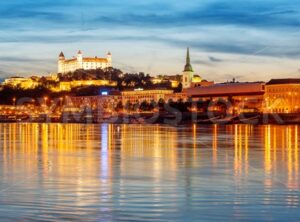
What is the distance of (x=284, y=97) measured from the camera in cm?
10194

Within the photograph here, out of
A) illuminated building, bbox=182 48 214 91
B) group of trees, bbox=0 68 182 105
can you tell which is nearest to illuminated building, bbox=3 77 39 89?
group of trees, bbox=0 68 182 105

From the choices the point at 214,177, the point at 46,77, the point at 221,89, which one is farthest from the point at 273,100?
the point at 214,177

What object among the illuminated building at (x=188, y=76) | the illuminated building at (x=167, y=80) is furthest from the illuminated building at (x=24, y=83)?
the illuminated building at (x=188, y=76)

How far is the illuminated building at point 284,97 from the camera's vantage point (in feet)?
327

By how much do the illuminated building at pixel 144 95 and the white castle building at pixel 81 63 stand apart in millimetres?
31003

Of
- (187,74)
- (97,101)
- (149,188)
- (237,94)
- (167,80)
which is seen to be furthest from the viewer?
(167,80)

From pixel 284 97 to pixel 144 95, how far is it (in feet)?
113

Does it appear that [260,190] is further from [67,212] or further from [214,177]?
[67,212]

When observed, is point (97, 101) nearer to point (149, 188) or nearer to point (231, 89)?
point (231, 89)

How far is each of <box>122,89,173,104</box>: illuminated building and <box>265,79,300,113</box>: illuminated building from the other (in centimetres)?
2747

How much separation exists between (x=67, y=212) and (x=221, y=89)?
108519 millimetres

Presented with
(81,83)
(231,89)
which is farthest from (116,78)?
(231,89)

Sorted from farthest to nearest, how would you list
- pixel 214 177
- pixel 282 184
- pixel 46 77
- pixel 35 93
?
1. pixel 46 77
2. pixel 35 93
3. pixel 214 177
4. pixel 282 184

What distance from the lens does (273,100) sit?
10119cm
